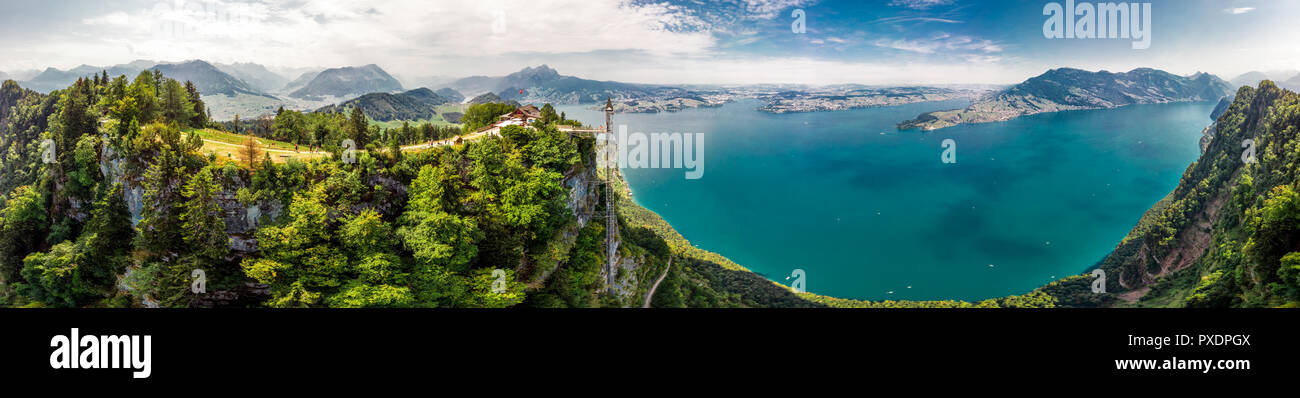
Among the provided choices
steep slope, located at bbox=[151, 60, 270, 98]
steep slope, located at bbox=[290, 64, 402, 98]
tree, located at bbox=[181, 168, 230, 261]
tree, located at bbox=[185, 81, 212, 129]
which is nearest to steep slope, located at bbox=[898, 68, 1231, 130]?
steep slope, located at bbox=[290, 64, 402, 98]

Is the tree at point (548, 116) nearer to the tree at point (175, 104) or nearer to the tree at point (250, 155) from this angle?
the tree at point (250, 155)

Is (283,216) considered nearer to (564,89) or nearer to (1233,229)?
(1233,229)

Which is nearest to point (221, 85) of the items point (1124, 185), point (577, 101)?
point (577, 101)

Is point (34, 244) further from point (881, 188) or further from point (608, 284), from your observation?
point (881, 188)

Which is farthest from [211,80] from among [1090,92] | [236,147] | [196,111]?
[1090,92]

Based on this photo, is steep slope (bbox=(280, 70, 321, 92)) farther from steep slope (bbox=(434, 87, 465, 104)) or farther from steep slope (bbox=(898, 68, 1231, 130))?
steep slope (bbox=(898, 68, 1231, 130))
